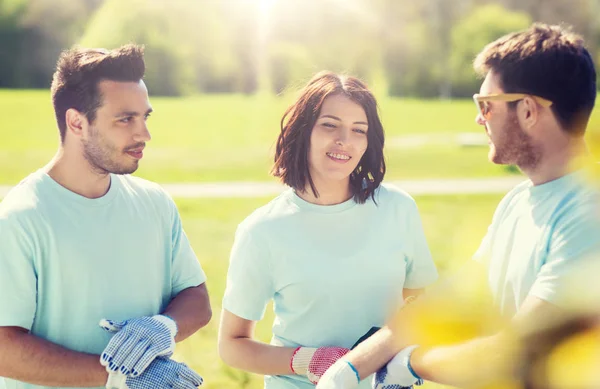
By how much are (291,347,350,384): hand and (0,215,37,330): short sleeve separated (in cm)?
90

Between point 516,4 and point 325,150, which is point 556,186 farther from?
point 516,4

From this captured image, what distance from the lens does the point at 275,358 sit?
7.95 ft

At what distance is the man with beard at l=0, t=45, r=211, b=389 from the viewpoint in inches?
83.2

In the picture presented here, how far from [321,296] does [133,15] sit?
59.5 meters

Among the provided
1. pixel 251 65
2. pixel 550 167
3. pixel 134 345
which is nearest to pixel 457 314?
pixel 550 167

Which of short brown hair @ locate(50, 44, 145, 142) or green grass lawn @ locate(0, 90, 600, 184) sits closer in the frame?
short brown hair @ locate(50, 44, 145, 142)

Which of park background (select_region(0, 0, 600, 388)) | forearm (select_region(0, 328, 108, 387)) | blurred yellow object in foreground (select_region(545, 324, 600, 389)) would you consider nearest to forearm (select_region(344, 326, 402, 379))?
forearm (select_region(0, 328, 108, 387))

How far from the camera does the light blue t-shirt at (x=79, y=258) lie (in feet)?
6.93

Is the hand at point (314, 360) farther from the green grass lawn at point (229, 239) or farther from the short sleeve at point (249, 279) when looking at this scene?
the green grass lawn at point (229, 239)

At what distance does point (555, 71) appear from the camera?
172 cm

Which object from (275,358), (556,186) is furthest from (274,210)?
(556,186)

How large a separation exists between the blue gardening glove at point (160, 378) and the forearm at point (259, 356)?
233mm

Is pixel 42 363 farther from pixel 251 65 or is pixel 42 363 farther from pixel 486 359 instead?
pixel 251 65

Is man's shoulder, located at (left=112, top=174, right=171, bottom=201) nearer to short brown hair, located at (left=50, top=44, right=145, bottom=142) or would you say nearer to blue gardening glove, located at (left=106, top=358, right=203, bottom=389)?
short brown hair, located at (left=50, top=44, right=145, bottom=142)
